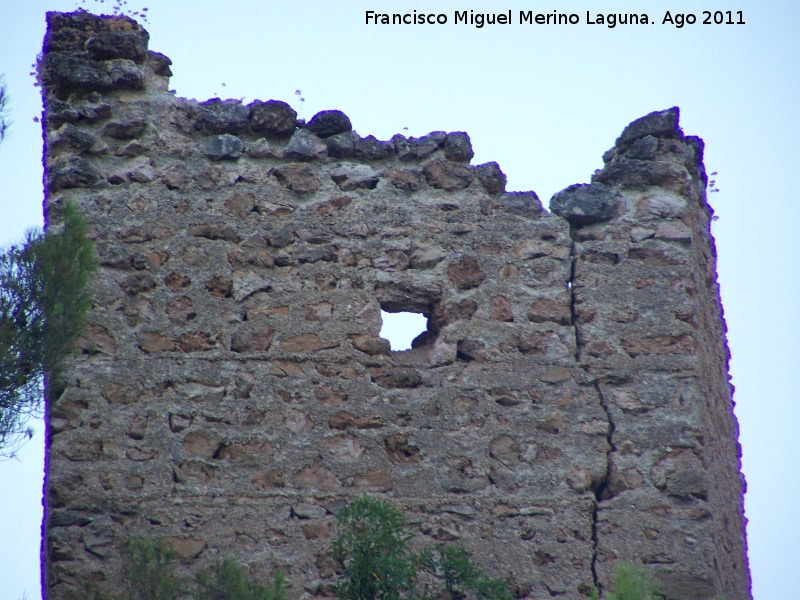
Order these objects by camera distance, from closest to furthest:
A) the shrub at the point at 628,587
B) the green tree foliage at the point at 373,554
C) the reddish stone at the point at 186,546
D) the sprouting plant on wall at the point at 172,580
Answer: the shrub at the point at 628,587 < the green tree foliage at the point at 373,554 < the sprouting plant on wall at the point at 172,580 < the reddish stone at the point at 186,546

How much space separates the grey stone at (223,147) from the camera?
6605mm

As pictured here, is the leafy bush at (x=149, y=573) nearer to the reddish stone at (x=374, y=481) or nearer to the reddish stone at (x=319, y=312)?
the reddish stone at (x=374, y=481)

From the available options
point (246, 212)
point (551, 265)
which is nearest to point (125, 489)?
point (246, 212)

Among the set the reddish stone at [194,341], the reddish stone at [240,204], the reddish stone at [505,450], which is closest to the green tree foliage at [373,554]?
the reddish stone at [505,450]

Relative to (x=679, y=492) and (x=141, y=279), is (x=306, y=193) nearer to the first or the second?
(x=141, y=279)

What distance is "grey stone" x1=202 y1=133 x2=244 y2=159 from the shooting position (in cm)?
661

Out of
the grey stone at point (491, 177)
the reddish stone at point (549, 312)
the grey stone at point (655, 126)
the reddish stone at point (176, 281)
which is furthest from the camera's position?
the grey stone at point (655, 126)

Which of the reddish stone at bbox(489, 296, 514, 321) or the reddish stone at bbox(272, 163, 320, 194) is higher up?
the reddish stone at bbox(272, 163, 320, 194)

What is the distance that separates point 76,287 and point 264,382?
105cm

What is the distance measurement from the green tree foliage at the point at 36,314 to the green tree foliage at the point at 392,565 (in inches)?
55.4

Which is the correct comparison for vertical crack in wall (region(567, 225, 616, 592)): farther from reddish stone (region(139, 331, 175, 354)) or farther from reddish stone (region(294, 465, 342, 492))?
reddish stone (region(139, 331, 175, 354))

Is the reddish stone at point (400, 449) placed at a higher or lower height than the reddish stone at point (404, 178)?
lower

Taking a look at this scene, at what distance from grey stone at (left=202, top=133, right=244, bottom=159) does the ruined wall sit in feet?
0.03

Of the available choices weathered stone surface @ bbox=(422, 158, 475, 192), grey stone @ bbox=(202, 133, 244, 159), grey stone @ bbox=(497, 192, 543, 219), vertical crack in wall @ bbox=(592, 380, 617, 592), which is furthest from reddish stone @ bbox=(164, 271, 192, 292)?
vertical crack in wall @ bbox=(592, 380, 617, 592)
